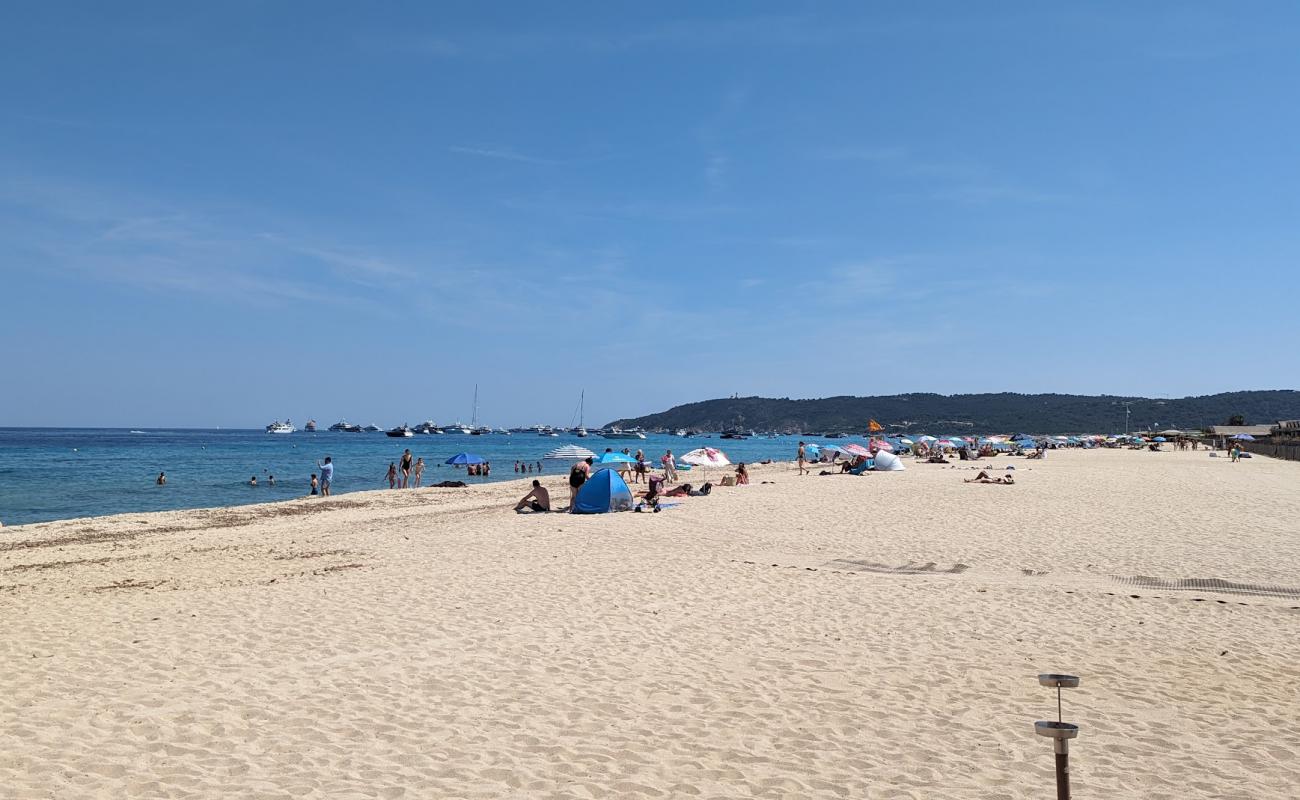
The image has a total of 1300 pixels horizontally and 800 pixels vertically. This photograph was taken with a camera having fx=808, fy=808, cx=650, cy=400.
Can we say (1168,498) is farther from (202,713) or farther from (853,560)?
(202,713)

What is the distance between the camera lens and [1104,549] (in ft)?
45.4

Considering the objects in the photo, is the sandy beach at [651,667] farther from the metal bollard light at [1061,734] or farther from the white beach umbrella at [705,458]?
the white beach umbrella at [705,458]

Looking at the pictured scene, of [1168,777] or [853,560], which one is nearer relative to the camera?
[1168,777]

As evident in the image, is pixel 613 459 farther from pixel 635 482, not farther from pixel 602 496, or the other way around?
pixel 602 496

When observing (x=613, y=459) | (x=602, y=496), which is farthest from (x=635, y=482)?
(x=602, y=496)

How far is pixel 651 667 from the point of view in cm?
704

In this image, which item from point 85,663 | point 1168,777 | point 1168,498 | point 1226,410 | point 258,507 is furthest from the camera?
point 1226,410

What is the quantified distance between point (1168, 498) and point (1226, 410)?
165 meters

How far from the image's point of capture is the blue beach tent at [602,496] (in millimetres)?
19250

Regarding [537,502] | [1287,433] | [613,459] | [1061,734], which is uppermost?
[1287,433]

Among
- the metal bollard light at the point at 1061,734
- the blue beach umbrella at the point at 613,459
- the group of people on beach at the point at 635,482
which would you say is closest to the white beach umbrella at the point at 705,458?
the group of people on beach at the point at 635,482

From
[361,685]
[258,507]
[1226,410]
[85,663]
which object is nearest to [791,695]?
[361,685]

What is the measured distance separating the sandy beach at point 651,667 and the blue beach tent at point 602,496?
14.1 feet

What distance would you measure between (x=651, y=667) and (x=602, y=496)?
1237 cm
